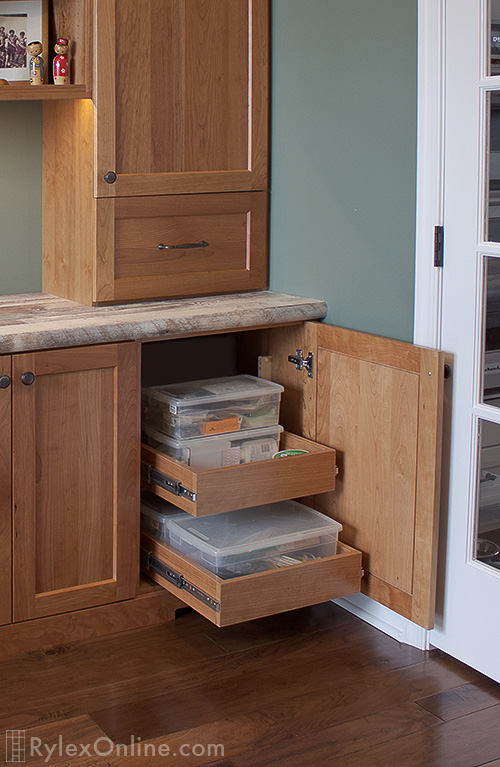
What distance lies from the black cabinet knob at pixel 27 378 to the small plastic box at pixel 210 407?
0.39 meters

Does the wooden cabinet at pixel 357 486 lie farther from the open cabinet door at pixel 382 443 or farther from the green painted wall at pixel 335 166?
the green painted wall at pixel 335 166

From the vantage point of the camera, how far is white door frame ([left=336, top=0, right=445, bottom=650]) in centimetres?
215

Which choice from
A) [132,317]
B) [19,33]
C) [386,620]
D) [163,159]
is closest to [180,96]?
[163,159]

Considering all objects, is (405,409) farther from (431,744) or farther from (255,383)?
(431,744)

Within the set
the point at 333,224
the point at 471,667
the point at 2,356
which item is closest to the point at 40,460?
the point at 2,356

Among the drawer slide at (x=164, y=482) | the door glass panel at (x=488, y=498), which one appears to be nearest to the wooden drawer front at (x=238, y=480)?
the drawer slide at (x=164, y=482)

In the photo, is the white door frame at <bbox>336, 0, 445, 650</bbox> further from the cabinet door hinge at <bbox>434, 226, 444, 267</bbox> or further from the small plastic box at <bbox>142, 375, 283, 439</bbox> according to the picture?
the small plastic box at <bbox>142, 375, 283, 439</bbox>

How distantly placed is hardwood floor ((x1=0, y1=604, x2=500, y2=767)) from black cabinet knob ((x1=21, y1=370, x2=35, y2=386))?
68cm

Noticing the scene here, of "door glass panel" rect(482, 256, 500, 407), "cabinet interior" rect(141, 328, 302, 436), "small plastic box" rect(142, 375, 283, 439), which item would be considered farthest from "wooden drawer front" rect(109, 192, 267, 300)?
"door glass panel" rect(482, 256, 500, 407)

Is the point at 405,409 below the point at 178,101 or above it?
below

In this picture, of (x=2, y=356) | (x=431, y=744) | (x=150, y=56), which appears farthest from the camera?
(x=150, y=56)

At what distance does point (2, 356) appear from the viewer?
7.10 feet

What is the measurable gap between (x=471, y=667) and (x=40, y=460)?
3.78 feet

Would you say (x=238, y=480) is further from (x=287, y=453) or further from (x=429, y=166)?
(x=429, y=166)
